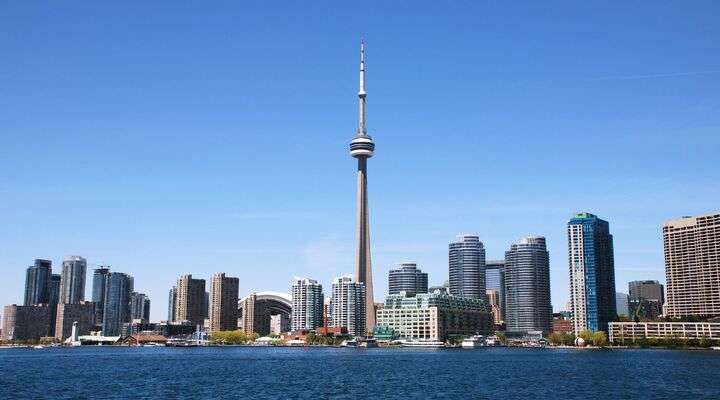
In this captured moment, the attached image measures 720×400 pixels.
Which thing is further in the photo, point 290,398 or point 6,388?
point 6,388

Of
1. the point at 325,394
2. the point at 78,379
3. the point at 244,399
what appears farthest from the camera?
the point at 78,379

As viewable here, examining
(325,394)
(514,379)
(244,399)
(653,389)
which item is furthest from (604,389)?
(244,399)

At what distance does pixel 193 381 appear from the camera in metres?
117

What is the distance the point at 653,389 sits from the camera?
103062 millimetres

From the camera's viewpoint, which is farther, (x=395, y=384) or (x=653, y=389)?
(x=395, y=384)

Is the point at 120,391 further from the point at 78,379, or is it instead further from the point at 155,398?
the point at 78,379

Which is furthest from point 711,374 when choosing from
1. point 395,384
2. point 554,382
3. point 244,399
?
point 244,399

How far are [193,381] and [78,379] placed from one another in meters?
20.6

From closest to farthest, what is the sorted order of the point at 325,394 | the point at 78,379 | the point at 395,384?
1. the point at 325,394
2. the point at 395,384
3. the point at 78,379

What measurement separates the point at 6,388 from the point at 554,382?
78.9m

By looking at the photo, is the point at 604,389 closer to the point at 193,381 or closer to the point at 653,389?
the point at 653,389

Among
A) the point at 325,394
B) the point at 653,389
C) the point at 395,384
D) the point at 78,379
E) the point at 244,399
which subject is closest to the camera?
the point at 244,399

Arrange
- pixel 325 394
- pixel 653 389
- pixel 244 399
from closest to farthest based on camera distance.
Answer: pixel 244 399 → pixel 325 394 → pixel 653 389

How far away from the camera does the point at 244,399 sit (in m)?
88.9
